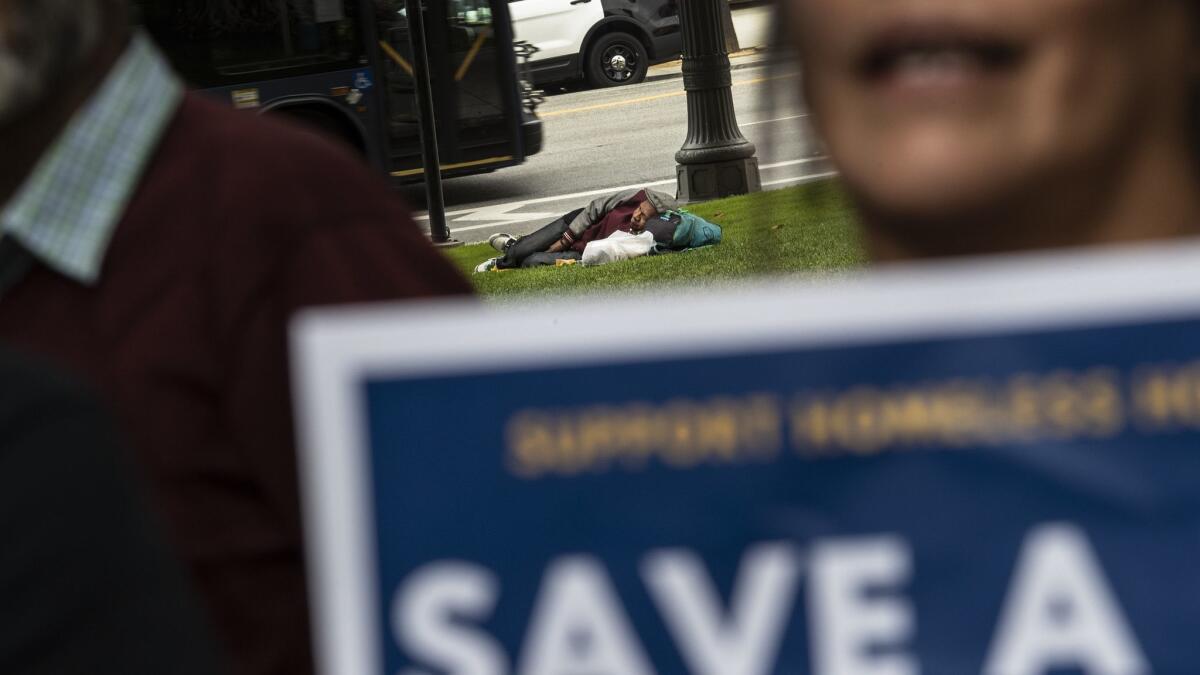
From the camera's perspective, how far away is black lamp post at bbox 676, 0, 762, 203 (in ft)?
37.8

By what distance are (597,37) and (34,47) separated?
19247 mm

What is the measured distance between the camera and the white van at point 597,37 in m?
19.9

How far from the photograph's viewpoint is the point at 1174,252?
1077mm

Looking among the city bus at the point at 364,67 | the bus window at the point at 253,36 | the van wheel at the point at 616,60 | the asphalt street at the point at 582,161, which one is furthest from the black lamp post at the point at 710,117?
the van wheel at the point at 616,60

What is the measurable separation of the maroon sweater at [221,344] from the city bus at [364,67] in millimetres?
11376

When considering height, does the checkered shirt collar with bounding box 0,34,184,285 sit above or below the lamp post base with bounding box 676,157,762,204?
above

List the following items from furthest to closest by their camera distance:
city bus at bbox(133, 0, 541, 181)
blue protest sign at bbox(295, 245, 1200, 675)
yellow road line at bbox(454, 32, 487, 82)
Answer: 1. yellow road line at bbox(454, 32, 487, 82)
2. city bus at bbox(133, 0, 541, 181)
3. blue protest sign at bbox(295, 245, 1200, 675)

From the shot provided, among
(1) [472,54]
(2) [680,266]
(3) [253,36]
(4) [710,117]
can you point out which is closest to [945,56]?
(2) [680,266]

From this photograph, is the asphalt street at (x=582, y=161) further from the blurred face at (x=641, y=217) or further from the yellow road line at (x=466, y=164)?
the blurred face at (x=641, y=217)

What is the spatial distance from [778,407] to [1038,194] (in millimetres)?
251

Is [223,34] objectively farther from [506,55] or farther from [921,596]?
[921,596]

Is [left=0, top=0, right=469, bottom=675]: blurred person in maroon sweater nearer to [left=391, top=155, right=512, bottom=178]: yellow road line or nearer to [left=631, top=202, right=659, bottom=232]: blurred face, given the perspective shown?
[left=631, top=202, right=659, bottom=232]: blurred face

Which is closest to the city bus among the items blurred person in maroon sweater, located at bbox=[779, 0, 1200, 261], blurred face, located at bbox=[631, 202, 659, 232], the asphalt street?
the asphalt street

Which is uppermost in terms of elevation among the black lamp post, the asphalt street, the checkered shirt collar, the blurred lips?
the blurred lips
